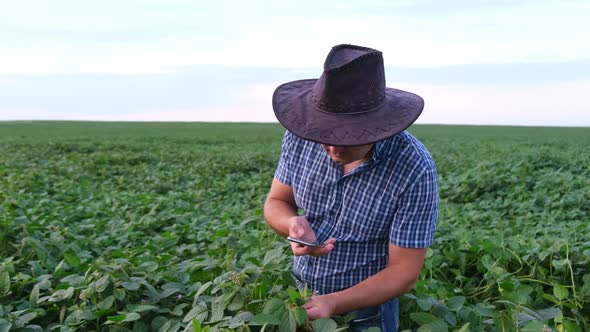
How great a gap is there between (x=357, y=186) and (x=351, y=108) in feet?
1.11

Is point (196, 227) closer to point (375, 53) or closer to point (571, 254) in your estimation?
point (571, 254)

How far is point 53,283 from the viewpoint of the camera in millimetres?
2814

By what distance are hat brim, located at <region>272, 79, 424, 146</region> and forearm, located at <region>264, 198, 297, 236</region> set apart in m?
0.48

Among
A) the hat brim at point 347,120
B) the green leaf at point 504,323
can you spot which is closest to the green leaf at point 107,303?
the hat brim at point 347,120

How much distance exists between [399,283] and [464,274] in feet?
6.55

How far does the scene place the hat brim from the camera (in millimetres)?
1728

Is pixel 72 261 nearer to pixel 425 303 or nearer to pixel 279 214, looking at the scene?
pixel 279 214

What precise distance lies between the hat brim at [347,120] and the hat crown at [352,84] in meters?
0.02

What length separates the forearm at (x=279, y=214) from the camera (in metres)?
2.21

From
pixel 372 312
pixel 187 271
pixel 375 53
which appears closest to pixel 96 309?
pixel 187 271

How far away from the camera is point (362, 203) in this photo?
2.00 meters

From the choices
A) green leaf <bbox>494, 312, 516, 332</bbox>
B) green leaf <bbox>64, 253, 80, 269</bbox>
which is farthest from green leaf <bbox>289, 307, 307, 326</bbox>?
green leaf <bbox>64, 253, 80, 269</bbox>

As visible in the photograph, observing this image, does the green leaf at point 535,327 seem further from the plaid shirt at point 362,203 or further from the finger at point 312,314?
the finger at point 312,314

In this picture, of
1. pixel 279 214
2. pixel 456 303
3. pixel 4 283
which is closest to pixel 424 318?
pixel 456 303
